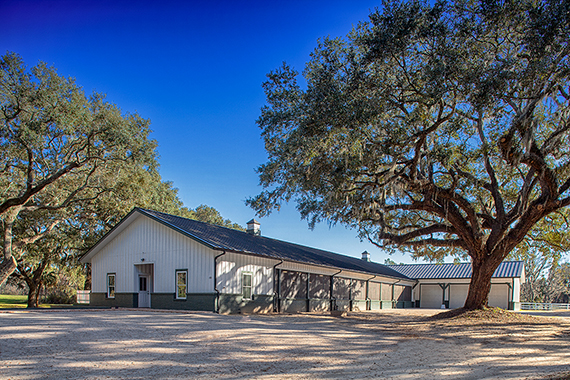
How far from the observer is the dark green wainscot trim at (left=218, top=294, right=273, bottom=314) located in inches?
687

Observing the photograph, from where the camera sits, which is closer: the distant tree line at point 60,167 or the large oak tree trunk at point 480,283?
the large oak tree trunk at point 480,283

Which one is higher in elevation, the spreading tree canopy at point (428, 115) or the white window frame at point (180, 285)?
the spreading tree canopy at point (428, 115)

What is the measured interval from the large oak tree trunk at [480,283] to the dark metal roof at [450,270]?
19.2 m

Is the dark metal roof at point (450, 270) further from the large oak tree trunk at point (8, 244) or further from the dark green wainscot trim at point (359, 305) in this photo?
the large oak tree trunk at point (8, 244)

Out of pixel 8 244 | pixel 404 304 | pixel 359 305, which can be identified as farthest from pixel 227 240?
pixel 404 304

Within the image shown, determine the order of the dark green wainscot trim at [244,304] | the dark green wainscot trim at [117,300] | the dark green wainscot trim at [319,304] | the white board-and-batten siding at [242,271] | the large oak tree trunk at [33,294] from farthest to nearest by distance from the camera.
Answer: the large oak tree trunk at [33,294] < the dark green wainscot trim at [319,304] < the dark green wainscot trim at [117,300] < the white board-and-batten siding at [242,271] < the dark green wainscot trim at [244,304]

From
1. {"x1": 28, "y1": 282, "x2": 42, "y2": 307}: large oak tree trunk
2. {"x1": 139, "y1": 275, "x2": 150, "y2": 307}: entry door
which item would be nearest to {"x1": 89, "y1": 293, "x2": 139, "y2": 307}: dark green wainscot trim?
{"x1": 139, "y1": 275, "x2": 150, "y2": 307}: entry door

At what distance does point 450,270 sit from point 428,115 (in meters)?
30.1

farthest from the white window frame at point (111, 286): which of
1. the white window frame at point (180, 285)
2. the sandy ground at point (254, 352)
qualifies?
the sandy ground at point (254, 352)

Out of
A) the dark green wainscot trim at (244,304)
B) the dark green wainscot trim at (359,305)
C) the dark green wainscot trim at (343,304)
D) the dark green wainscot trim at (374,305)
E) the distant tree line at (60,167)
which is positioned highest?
the distant tree line at (60,167)

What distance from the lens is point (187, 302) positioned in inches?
706

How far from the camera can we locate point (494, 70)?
1090 centimetres

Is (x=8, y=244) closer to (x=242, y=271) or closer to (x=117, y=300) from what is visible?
(x=117, y=300)

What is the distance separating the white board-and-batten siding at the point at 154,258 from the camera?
17.8 meters
